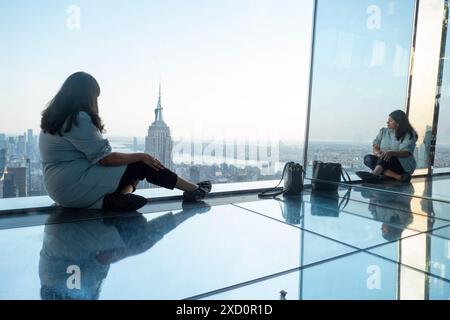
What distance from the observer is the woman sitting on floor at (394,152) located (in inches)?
122

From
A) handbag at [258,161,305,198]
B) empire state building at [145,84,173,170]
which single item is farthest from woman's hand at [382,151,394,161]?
empire state building at [145,84,173,170]

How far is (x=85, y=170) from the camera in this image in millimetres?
1763

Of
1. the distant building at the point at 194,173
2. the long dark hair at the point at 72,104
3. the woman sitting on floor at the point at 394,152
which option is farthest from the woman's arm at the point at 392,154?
the long dark hair at the point at 72,104

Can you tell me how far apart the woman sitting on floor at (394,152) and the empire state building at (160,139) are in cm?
181

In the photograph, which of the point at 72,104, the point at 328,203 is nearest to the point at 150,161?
the point at 72,104

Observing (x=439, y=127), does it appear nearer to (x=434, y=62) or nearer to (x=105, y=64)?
(x=434, y=62)

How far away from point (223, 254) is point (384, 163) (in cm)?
251

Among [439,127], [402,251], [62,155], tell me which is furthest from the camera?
[439,127]

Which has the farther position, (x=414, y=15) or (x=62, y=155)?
(x=414, y=15)

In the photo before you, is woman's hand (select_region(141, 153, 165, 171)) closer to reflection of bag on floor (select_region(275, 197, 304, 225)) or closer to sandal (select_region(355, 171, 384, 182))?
reflection of bag on floor (select_region(275, 197, 304, 225))

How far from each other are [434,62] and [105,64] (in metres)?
2.83

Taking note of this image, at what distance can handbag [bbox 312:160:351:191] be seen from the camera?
287cm

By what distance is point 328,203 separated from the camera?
2389 mm
